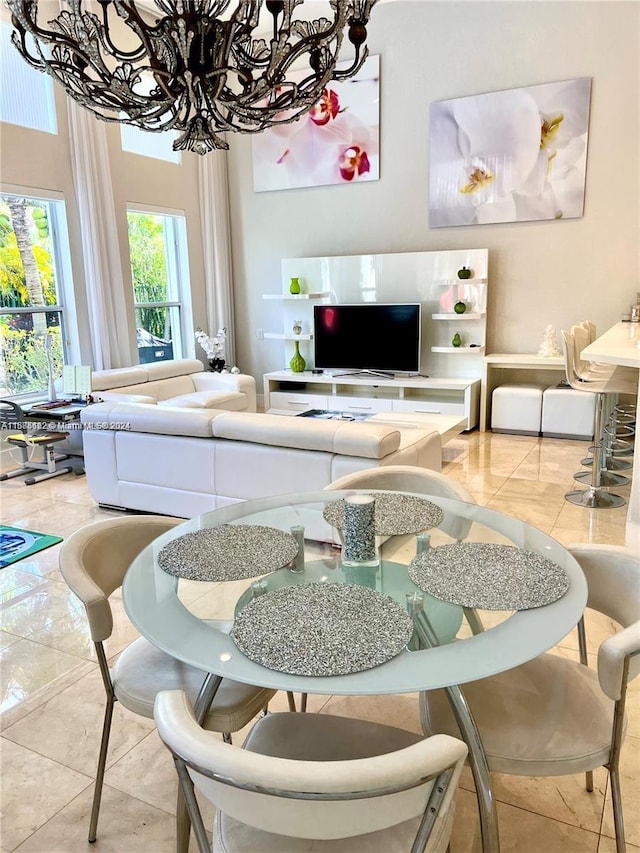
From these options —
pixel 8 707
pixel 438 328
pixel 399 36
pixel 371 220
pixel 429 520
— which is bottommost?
pixel 8 707

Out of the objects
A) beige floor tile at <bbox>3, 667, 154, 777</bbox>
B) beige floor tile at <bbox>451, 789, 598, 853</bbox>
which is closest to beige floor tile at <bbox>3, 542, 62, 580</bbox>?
beige floor tile at <bbox>3, 667, 154, 777</bbox>

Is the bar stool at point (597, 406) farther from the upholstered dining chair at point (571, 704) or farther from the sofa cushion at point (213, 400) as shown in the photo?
the sofa cushion at point (213, 400)

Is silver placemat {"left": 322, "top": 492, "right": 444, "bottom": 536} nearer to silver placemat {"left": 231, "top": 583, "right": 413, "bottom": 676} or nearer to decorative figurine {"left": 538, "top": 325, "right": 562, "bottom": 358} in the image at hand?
silver placemat {"left": 231, "top": 583, "right": 413, "bottom": 676}

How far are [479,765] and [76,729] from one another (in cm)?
141

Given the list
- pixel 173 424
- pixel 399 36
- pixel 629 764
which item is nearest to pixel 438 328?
pixel 399 36

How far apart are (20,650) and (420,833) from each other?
2119 millimetres

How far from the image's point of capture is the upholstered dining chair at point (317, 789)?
872mm

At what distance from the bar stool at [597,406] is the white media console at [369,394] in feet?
5.56

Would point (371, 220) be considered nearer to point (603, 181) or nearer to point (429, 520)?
point (603, 181)

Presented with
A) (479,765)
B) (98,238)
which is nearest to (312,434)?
(479,765)

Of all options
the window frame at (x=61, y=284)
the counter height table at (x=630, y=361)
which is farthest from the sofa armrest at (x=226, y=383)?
the counter height table at (x=630, y=361)

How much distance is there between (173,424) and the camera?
366cm

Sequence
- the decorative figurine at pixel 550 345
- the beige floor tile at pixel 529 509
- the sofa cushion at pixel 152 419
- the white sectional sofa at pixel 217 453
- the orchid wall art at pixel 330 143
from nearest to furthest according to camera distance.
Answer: the white sectional sofa at pixel 217 453, the sofa cushion at pixel 152 419, the beige floor tile at pixel 529 509, the decorative figurine at pixel 550 345, the orchid wall art at pixel 330 143

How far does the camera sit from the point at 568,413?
5.73m
